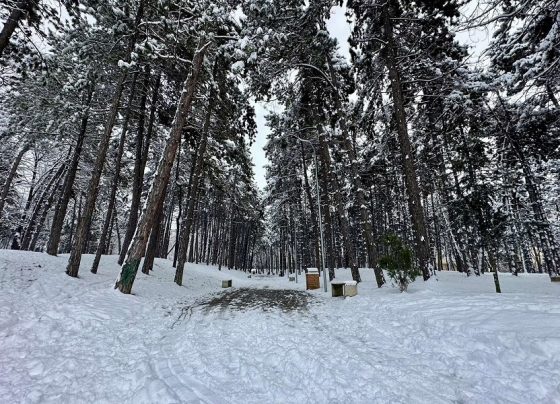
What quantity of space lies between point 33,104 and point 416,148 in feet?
69.3

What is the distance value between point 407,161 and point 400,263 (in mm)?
3797

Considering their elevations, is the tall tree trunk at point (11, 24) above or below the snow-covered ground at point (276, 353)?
above

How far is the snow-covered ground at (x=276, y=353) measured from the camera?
286 centimetres

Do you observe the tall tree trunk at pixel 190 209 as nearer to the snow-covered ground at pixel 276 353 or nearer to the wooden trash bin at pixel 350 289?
the snow-covered ground at pixel 276 353

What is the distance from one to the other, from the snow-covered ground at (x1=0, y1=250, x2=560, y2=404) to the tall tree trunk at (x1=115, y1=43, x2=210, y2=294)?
1.86 m

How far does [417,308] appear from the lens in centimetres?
627

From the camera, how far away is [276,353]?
414 cm

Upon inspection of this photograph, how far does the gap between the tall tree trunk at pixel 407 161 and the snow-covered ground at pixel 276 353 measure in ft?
8.87

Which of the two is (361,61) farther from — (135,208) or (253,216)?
(253,216)

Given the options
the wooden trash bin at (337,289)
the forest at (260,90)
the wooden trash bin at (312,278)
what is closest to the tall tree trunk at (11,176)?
the forest at (260,90)

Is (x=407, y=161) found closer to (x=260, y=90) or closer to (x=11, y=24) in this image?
(x=260, y=90)

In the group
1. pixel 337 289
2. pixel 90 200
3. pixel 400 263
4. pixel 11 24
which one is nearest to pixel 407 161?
pixel 400 263

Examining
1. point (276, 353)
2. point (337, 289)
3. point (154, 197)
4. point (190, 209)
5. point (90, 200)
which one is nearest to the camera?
point (276, 353)

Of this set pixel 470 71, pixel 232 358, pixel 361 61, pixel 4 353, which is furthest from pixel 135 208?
pixel 470 71
